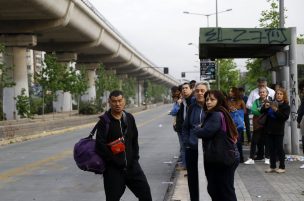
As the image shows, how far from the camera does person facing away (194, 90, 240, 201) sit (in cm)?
599

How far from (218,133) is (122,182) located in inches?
44.8

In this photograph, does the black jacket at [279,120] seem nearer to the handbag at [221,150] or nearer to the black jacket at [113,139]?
the handbag at [221,150]

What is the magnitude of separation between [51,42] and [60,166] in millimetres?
31492

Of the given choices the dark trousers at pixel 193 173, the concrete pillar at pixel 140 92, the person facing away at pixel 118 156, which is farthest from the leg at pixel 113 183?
the concrete pillar at pixel 140 92

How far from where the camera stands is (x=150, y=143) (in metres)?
20.9

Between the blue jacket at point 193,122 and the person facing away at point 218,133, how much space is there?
4.41 feet

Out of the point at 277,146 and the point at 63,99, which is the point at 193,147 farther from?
the point at 63,99

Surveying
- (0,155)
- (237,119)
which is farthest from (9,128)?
(237,119)

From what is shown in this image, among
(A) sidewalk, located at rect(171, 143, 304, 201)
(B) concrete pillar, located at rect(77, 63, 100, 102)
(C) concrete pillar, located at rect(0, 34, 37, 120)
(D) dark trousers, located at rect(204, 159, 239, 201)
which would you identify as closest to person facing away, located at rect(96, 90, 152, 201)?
(D) dark trousers, located at rect(204, 159, 239, 201)

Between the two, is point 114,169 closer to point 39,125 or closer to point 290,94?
point 290,94

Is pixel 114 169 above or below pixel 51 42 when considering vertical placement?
below

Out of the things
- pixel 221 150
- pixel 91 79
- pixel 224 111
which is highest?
pixel 91 79

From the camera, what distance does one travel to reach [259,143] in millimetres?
12609

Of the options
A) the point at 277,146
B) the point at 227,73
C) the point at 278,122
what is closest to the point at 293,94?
the point at 278,122
